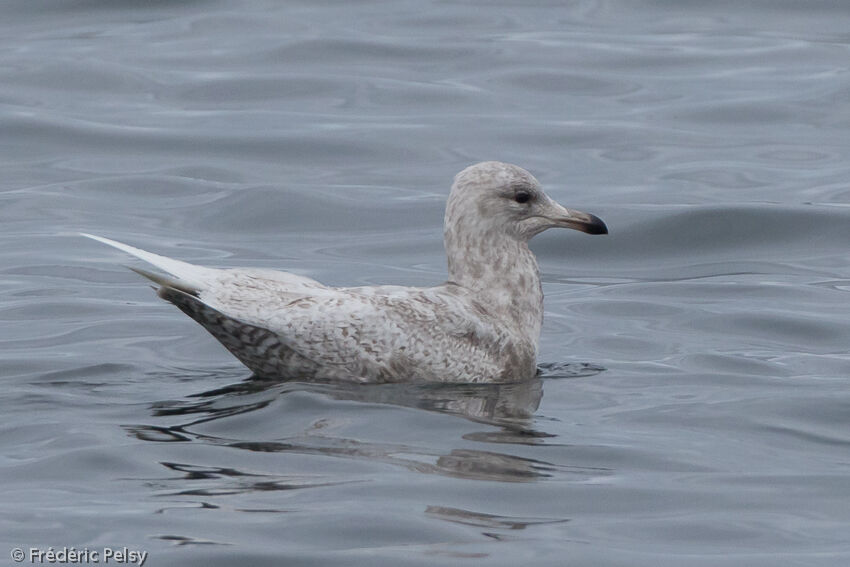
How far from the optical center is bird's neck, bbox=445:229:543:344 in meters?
9.39

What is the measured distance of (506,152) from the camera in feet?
57.2

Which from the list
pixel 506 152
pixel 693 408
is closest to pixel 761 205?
pixel 506 152

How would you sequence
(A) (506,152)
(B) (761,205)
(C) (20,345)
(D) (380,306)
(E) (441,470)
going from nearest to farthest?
1. (E) (441,470)
2. (D) (380,306)
3. (C) (20,345)
4. (B) (761,205)
5. (A) (506,152)

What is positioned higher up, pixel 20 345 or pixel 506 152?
pixel 506 152

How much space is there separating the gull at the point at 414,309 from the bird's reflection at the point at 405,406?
0.11 metres

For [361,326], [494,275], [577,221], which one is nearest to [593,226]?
[577,221]

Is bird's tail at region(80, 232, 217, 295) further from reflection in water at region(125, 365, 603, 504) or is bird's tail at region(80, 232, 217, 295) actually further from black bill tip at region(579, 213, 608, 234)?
black bill tip at region(579, 213, 608, 234)

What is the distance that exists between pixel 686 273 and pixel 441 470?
6.31 m

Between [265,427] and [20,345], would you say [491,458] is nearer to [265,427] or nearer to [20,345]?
[265,427]
